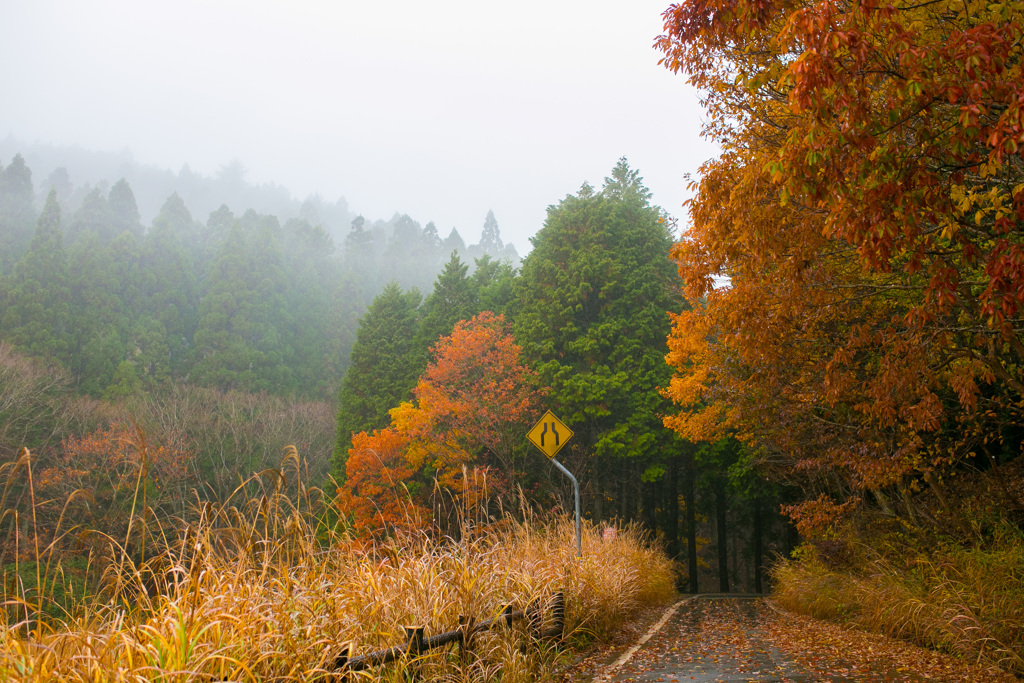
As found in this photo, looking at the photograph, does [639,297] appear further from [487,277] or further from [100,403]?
[100,403]

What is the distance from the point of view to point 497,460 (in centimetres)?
2567

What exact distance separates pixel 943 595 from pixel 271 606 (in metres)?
7.36

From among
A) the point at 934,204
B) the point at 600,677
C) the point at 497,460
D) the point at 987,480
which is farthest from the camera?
the point at 497,460

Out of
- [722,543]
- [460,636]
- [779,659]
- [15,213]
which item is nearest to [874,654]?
[779,659]

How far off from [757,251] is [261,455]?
3397 cm

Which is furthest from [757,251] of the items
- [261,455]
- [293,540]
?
[261,455]

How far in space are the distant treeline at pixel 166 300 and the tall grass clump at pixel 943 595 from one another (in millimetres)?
27004

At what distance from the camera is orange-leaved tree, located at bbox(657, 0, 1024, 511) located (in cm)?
398

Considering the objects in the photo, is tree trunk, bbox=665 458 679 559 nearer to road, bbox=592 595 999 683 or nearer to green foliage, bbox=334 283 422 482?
green foliage, bbox=334 283 422 482

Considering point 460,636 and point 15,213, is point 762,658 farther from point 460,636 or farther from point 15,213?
Answer: point 15,213

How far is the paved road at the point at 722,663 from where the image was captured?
6042 mm

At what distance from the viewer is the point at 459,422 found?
24.3m

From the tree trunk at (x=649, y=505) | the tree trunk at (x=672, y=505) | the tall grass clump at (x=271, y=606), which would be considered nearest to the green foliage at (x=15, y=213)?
the tree trunk at (x=649, y=505)

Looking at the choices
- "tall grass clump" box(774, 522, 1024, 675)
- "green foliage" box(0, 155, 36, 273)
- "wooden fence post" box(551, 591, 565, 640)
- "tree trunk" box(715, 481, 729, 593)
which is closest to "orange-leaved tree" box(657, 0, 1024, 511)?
"tall grass clump" box(774, 522, 1024, 675)
